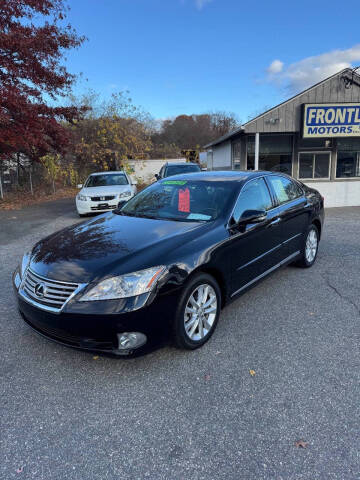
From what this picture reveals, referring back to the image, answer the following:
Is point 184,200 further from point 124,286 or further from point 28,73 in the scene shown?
point 28,73

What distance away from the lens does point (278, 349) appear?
291 centimetres

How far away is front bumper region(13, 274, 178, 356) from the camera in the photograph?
2322mm

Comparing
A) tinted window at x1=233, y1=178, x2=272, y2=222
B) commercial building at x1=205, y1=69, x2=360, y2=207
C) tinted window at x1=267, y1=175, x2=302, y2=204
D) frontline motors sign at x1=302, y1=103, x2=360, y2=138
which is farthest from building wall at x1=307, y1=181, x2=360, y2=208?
tinted window at x1=233, y1=178, x2=272, y2=222

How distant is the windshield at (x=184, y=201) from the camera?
3.42 meters

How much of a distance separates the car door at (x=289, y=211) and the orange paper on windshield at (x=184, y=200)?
3.74 ft

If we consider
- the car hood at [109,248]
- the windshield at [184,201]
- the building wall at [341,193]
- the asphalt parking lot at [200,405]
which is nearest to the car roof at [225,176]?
the windshield at [184,201]

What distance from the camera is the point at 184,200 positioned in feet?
12.1

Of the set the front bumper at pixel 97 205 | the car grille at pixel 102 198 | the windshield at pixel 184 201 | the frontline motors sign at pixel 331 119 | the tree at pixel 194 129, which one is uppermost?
the tree at pixel 194 129

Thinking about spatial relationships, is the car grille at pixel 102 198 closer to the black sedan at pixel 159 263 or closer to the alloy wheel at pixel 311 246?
the black sedan at pixel 159 263

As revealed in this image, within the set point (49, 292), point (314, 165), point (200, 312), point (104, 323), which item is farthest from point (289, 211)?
point (314, 165)

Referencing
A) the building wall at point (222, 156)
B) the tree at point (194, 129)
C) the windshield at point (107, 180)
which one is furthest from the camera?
the tree at point (194, 129)

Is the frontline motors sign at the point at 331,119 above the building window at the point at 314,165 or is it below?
above

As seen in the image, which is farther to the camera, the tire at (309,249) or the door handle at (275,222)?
the tire at (309,249)

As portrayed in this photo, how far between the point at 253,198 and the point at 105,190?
→ 283 inches
